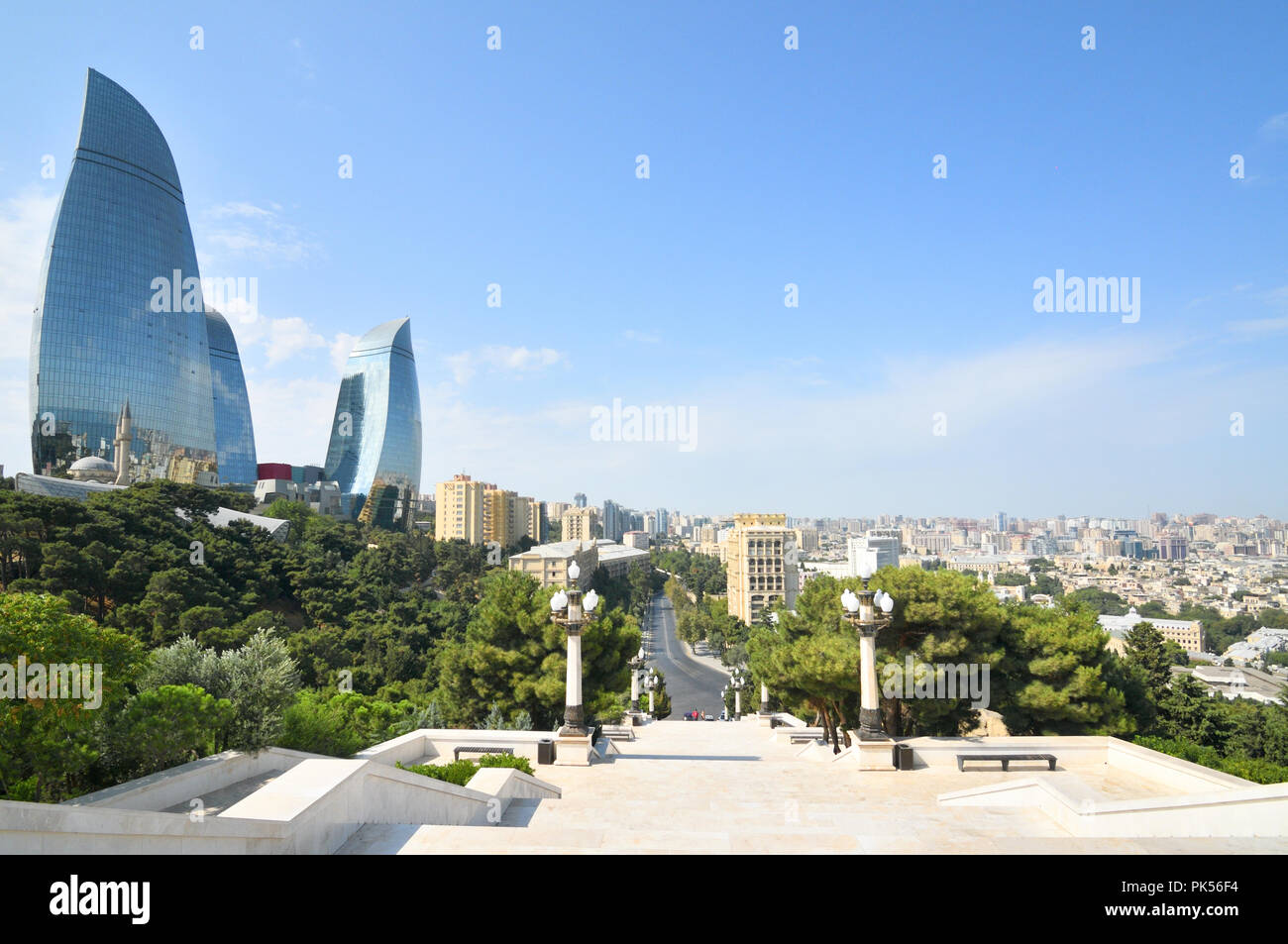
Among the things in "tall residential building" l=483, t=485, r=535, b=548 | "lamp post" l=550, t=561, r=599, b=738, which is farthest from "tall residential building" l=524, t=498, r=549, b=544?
"lamp post" l=550, t=561, r=599, b=738

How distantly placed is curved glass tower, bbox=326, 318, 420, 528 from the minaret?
33.4 meters

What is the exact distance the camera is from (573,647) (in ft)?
34.0

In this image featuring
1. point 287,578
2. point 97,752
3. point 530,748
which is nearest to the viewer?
point 97,752

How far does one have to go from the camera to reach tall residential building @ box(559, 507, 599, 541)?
12581 cm

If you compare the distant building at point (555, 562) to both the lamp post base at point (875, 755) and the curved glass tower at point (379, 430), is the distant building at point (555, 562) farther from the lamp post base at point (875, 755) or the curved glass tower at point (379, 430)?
the lamp post base at point (875, 755)

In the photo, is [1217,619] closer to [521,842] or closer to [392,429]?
[392,429]

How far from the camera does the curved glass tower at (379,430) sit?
83.5 meters

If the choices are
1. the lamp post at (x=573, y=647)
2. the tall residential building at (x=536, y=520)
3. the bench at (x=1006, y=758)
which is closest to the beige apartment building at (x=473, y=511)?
the tall residential building at (x=536, y=520)

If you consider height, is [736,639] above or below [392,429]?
below
